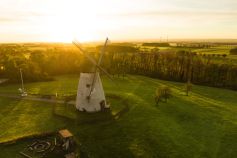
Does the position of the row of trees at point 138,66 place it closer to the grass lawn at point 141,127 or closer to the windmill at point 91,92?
the grass lawn at point 141,127

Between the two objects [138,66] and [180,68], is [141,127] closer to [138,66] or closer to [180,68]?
[180,68]

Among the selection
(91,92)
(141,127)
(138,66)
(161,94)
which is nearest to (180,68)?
(138,66)

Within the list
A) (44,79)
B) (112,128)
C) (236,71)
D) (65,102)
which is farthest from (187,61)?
(112,128)

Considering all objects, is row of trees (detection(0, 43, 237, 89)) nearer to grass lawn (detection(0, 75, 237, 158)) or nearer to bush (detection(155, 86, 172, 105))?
grass lawn (detection(0, 75, 237, 158))

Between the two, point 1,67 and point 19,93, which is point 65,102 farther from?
point 1,67

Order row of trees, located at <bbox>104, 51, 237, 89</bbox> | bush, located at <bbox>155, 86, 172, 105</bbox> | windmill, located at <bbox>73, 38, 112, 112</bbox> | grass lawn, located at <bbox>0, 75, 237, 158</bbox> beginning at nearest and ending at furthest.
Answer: grass lawn, located at <bbox>0, 75, 237, 158</bbox> → windmill, located at <bbox>73, 38, 112, 112</bbox> → bush, located at <bbox>155, 86, 172, 105</bbox> → row of trees, located at <bbox>104, 51, 237, 89</bbox>

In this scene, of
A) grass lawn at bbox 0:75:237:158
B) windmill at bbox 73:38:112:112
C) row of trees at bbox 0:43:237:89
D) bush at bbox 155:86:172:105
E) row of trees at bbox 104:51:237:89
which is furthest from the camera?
row of trees at bbox 104:51:237:89

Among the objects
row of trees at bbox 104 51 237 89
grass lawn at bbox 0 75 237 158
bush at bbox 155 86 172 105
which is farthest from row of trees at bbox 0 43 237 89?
bush at bbox 155 86 172 105

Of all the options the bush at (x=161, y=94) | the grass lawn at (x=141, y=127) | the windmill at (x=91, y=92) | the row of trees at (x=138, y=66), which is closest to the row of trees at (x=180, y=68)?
the row of trees at (x=138, y=66)

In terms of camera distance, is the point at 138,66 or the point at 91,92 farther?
the point at 138,66
